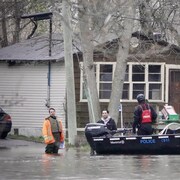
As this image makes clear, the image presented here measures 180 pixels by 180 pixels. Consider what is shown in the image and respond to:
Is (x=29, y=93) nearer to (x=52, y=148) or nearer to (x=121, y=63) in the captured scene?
(x=121, y=63)

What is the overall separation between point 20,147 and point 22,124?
22.4 feet

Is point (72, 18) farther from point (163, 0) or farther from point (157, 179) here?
point (157, 179)

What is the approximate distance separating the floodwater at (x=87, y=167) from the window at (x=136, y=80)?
992 centimetres

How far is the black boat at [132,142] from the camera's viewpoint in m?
21.0

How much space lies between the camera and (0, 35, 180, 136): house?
33.1 m

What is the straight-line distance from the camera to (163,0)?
27.8m

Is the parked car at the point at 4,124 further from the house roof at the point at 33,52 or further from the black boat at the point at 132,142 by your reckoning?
the black boat at the point at 132,142

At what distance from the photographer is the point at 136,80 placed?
3356 centimetres

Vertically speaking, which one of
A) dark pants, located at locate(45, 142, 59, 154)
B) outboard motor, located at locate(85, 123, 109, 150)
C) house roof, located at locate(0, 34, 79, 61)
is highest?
house roof, located at locate(0, 34, 79, 61)

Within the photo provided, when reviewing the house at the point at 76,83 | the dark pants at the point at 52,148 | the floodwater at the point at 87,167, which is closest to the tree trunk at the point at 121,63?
the house at the point at 76,83

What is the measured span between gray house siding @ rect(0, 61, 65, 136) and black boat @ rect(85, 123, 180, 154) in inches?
444

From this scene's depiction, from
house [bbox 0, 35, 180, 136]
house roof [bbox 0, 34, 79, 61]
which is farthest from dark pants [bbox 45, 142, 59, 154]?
house roof [bbox 0, 34, 79, 61]

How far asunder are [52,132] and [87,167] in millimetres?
5190

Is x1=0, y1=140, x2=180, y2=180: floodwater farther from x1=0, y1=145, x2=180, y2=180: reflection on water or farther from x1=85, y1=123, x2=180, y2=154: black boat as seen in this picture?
x1=85, y1=123, x2=180, y2=154: black boat
